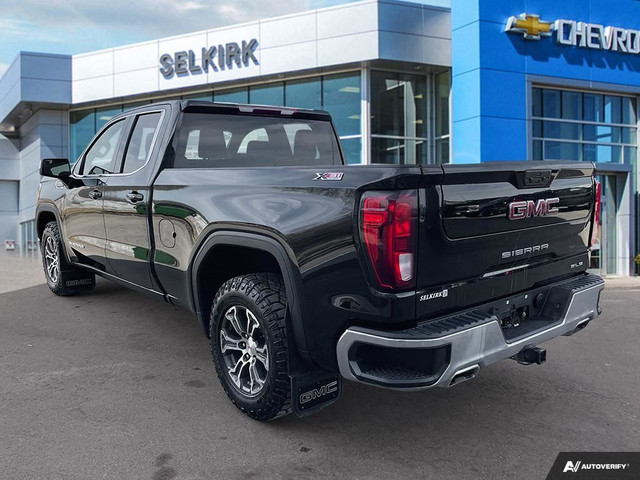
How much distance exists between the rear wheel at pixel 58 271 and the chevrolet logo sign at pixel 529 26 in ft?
40.3

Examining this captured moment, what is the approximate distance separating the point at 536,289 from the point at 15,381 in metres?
3.62

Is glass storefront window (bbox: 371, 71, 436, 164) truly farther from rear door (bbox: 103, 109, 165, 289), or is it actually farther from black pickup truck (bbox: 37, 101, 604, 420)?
black pickup truck (bbox: 37, 101, 604, 420)

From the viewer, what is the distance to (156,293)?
4.46m

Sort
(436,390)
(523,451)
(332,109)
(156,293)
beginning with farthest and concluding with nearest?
(332,109), (156,293), (436,390), (523,451)

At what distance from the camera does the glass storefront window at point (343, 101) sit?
1676 cm

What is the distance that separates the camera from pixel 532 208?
3262 millimetres

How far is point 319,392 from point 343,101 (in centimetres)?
1459

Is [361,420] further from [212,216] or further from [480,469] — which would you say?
[212,216]

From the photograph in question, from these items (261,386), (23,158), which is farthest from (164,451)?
(23,158)

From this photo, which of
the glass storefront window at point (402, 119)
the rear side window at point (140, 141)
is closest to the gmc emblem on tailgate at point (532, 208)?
the rear side window at point (140, 141)

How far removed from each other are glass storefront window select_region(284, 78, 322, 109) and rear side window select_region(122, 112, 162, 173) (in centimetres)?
1259

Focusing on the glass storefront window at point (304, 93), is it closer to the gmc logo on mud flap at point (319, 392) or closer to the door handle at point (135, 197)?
the door handle at point (135, 197)

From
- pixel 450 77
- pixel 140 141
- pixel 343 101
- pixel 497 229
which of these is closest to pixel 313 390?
pixel 497 229

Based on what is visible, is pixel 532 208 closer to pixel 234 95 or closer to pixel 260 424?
pixel 260 424
